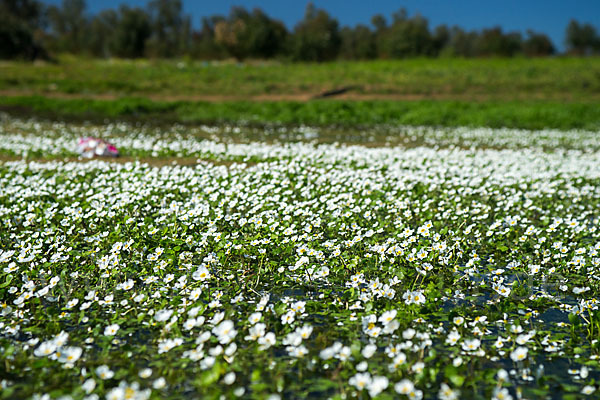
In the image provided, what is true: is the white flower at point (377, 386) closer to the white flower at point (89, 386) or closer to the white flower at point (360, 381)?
the white flower at point (360, 381)

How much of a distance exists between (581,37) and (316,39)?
44663 millimetres

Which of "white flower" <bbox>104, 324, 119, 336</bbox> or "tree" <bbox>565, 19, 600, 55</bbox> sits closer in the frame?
"white flower" <bbox>104, 324, 119, 336</bbox>

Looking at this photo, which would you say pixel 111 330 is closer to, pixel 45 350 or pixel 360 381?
pixel 45 350

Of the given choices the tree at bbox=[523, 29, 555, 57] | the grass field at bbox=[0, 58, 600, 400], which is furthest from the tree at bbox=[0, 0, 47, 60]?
the tree at bbox=[523, 29, 555, 57]

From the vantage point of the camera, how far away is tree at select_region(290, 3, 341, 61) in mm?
61938

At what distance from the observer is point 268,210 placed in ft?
19.5

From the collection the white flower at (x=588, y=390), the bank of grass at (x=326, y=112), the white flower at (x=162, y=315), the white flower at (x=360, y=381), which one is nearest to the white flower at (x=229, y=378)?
the white flower at (x=360, y=381)

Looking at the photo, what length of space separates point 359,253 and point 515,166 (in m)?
5.97

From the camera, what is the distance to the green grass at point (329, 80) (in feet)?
101

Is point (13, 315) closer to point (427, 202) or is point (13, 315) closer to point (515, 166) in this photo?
point (427, 202)

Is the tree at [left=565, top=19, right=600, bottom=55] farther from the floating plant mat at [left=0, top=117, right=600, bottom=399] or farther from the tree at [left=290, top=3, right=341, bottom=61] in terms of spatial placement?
the floating plant mat at [left=0, top=117, right=600, bottom=399]

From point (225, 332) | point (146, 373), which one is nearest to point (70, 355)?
point (146, 373)

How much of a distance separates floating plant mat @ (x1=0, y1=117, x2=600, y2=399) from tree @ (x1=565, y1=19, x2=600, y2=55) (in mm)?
81338

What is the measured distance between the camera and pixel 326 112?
74.3 ft
